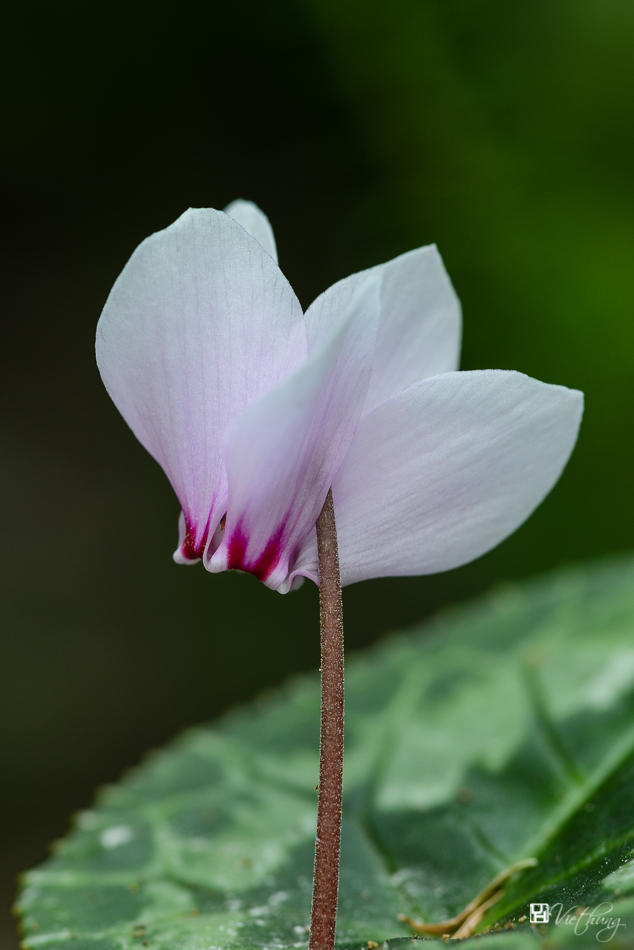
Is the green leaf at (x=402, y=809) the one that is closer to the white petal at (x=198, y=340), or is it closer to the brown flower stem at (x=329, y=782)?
the brown flower stem at (x=329, y=782)

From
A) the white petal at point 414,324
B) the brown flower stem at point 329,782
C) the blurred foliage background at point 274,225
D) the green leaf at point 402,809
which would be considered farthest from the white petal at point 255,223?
the blurred foliage background at point 274,225

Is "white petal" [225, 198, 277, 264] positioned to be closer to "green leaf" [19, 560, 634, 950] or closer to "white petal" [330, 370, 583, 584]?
"white petal" [330, 370, 583, 584]

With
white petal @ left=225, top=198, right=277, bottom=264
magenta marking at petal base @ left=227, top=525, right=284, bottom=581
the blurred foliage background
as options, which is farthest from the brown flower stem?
the blurred foliage background

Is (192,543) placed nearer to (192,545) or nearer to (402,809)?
(192,545)

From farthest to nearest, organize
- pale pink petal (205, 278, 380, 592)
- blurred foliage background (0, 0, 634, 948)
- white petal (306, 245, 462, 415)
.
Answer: blurred foliage background (0, 0, 634, 948) < white petal (306, 245, 462, 415) < pale pink petal (205, 278, 380, 592)

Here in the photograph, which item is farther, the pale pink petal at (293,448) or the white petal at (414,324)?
the white petal at (414,324)

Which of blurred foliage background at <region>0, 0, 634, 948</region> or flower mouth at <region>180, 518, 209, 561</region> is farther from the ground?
blurred foliage background at <region>0, 0, 634, 948</region>

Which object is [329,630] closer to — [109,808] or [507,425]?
[507,425]
